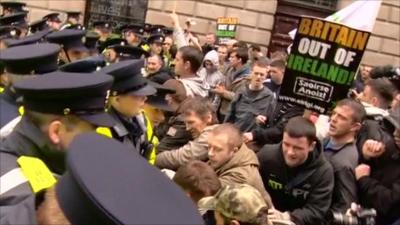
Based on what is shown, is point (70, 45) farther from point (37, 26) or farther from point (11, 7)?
point (11, 7)

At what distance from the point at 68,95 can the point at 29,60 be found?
1085 mm

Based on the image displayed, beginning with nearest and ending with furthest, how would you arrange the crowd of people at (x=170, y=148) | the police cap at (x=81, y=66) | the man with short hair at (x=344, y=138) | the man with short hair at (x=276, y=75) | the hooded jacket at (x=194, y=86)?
the crowd of people at (x=170, y=148)
the police cap at (x=81, y=66)
the man with short hair at (x=344, y=138)
the hooded jacket at (x=194, y=86)
the man with short hair at (x=276, y=75)

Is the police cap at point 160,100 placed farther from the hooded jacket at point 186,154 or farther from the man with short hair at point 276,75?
the man with short hair at point 276,75

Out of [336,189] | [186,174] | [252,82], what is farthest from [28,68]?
[252,82]

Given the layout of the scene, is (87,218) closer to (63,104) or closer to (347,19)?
(63,104)

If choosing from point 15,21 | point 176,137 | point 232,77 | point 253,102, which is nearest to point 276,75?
point 253,102

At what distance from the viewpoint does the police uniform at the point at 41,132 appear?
2045mm

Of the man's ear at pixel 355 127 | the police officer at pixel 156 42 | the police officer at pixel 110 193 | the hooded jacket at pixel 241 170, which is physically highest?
the police officer at pixel 110 193

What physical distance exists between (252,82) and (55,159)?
407 cm

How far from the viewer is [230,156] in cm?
368

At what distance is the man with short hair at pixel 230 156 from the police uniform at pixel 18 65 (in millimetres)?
1051

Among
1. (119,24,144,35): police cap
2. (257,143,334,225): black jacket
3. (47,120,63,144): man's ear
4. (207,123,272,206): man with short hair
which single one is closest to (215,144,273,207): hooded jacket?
(207,123,272,206): man with short hair

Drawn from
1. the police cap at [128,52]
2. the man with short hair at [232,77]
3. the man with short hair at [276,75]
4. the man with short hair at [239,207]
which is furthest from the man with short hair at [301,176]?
the man with short hair at [232,77]

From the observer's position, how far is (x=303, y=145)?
3.66 meters
